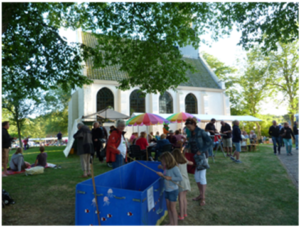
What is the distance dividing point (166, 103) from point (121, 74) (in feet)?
23.8

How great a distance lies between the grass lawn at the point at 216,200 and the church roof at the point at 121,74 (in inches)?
697

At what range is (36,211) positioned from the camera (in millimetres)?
4164

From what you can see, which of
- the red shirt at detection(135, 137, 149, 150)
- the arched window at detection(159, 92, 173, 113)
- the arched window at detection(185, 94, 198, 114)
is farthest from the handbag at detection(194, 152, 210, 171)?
the arched window at detection(185, 94, 198, 114)

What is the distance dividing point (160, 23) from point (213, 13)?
2.50 meters

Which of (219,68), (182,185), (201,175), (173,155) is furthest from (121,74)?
(182,185)

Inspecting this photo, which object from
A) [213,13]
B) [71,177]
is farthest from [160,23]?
[71,177]

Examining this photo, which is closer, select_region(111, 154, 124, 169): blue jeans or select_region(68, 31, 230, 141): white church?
select_region(111, 154, 124, 169): blue jeans

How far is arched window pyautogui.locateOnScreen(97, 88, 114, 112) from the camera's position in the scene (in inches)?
955

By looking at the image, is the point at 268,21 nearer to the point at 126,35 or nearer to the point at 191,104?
the point at 126,35

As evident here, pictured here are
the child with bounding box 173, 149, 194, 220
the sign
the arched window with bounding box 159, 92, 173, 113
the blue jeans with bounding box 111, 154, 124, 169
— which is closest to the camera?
the sign

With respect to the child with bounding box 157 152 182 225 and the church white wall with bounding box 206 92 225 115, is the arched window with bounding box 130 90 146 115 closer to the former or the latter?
the church white wall with bounding box 206 92 225 115

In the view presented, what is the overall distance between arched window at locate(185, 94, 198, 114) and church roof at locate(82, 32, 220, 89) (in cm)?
176

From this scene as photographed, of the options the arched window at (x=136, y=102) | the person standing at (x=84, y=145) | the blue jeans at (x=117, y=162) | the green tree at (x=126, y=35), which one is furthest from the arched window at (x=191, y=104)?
the blue jeans at (x=117, y=162)

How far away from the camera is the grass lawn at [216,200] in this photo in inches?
147
